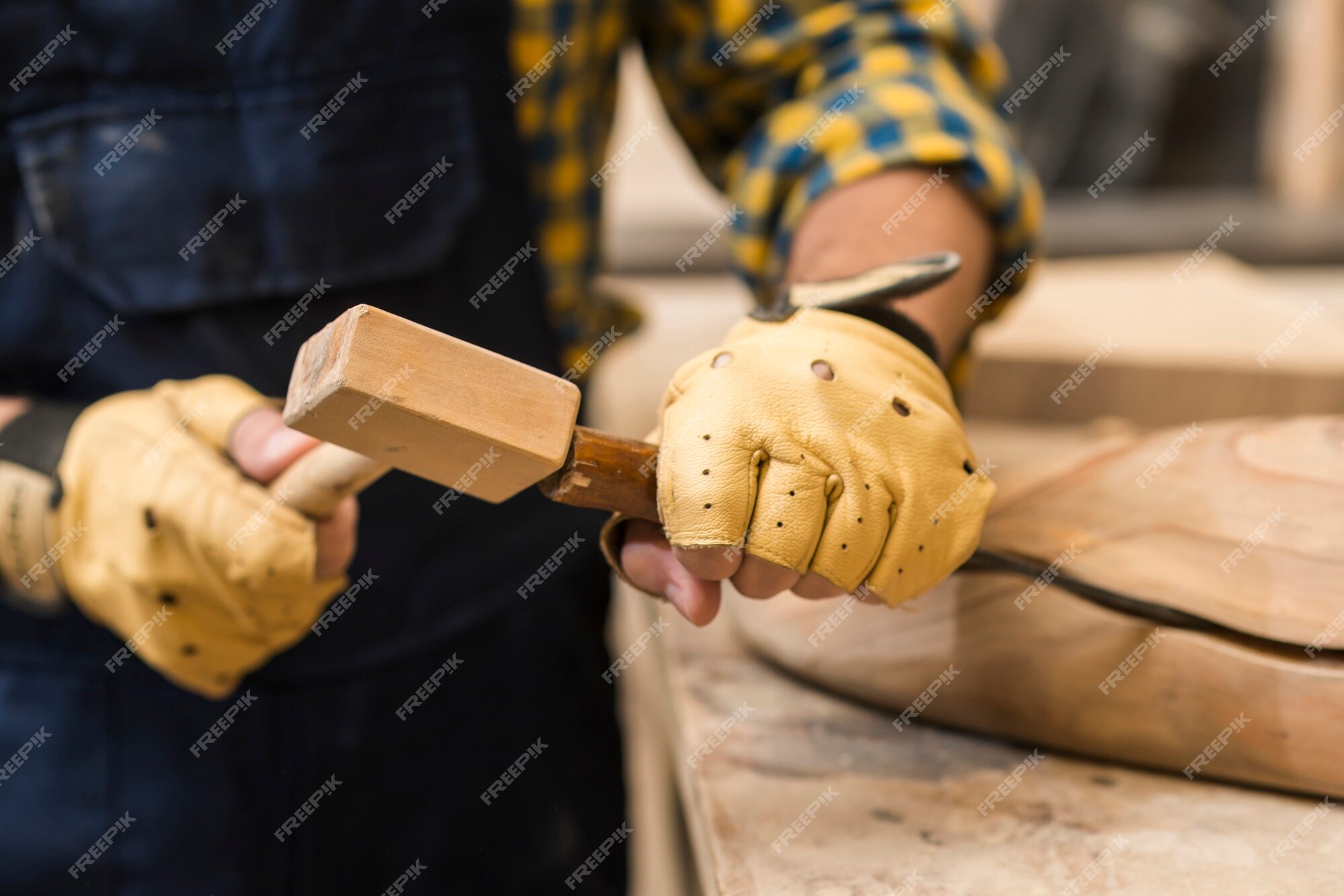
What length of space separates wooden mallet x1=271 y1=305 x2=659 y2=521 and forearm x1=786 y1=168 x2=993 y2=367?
32 cm

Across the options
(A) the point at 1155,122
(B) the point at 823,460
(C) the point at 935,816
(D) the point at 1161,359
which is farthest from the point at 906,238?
(A) the point at 1155,122

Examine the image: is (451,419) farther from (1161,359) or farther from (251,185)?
(1161,359)

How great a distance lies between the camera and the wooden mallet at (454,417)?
1.69ft

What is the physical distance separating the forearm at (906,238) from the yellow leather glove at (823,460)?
186mm

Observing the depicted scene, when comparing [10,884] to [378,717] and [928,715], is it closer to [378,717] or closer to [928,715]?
[378,717]

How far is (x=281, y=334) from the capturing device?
90 centimetres

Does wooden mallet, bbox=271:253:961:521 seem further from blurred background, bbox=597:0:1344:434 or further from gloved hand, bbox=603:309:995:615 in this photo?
blurred background, bbox=597:0:1344:434

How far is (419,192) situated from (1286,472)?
76cm

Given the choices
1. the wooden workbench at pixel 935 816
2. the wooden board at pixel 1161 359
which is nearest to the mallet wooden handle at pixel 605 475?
the wooden workbench at pixel 935 816

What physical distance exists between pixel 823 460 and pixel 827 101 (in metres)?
0.51

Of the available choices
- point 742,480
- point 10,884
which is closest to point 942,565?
point 742,480

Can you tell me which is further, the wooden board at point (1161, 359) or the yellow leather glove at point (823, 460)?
the wooden board at point (1161, 359)

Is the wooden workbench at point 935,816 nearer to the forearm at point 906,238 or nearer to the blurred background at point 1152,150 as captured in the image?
the forearm at point 906,238

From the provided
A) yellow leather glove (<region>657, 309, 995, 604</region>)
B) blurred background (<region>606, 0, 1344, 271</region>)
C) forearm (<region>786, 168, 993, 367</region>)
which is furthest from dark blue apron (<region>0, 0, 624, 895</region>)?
blurred background (<region>606, 0, 1344, 271</region>)
